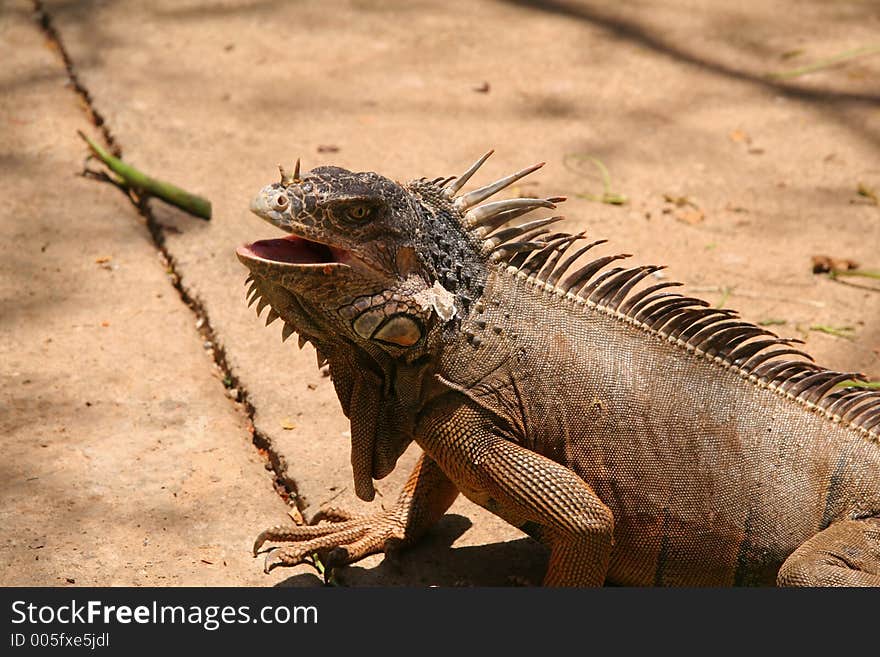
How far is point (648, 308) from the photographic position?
11.8ft

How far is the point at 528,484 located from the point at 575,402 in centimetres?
30

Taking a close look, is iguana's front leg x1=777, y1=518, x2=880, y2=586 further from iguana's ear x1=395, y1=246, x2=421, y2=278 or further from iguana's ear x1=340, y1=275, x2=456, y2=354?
iguana's ear x1=395, y1=246, x2=421, y2=278

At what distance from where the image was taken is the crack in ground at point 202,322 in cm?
434

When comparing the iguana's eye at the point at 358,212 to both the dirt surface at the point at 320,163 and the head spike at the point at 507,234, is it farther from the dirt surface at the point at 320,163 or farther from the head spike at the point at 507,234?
the dirt surface at the point at 320,163

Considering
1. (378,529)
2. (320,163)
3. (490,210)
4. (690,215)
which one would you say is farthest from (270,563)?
(690,215)

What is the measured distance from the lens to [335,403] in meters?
4.72

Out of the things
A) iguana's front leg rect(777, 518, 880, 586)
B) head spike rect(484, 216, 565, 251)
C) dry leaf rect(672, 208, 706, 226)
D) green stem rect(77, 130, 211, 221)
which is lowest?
green stem rect(77, 130, 211, 221)

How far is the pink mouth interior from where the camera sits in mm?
3328

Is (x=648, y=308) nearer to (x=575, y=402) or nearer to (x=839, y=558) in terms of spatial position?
(x=575, y=402)

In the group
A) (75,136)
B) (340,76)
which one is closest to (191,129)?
(75,136)

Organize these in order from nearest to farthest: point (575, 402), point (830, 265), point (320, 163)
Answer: point (575, 402) < point (830, 265) < point (320, 163)

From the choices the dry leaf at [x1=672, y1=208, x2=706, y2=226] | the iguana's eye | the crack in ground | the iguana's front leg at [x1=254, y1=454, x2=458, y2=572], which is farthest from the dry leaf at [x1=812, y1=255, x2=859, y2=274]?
the iguana's eye

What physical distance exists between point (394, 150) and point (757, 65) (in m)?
2.75

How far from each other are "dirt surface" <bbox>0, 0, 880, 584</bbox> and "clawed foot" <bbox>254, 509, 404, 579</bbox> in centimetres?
7
